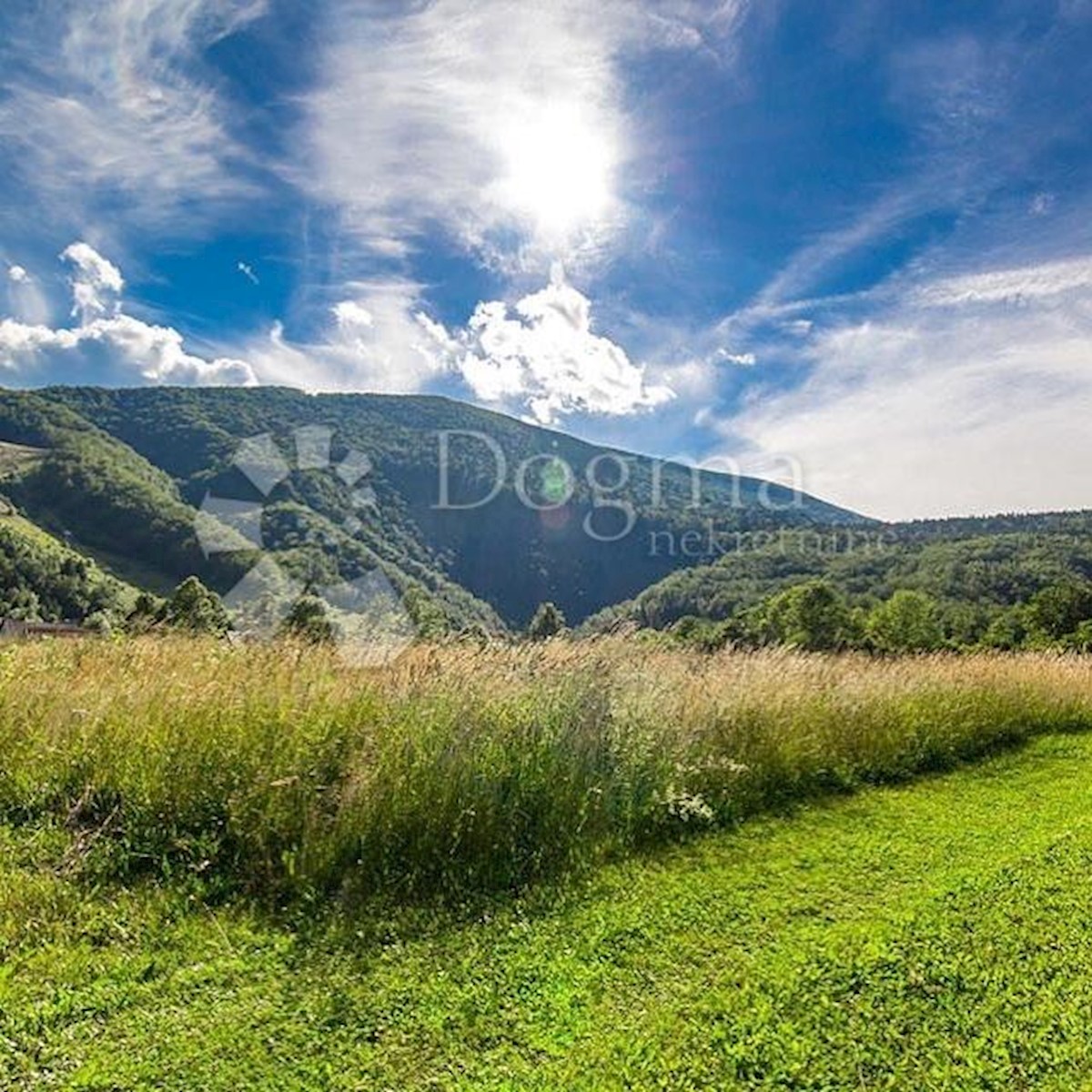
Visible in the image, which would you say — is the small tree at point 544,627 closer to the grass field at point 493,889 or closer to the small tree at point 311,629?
the grass field at point 493,889

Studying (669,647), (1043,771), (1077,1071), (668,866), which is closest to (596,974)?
(668,866)

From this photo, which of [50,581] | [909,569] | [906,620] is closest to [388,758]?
[906,620]

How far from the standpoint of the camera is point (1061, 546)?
288ft

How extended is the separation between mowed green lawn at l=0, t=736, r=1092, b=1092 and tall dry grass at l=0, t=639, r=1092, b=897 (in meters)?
0.36

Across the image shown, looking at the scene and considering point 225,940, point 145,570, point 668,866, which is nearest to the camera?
point 225,940

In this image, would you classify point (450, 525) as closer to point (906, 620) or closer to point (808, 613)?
point (906, 620)

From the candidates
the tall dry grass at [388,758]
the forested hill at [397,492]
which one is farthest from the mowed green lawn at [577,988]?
the forested hill at [397,492]

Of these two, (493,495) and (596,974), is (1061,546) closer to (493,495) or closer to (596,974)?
(493,495)

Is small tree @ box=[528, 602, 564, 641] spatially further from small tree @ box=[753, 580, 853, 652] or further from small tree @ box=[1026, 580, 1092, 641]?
small tree @ box=[1026, 580, 1092, 641]

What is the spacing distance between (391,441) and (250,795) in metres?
157

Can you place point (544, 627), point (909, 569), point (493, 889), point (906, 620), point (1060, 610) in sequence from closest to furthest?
point (493, 889)
point (544, 627)
point (1060, 610)
point (906, 620)
point (909, 569)

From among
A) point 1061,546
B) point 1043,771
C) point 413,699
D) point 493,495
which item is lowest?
point 1043,771

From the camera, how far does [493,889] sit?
12.9 feet

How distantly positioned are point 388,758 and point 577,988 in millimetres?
1743
